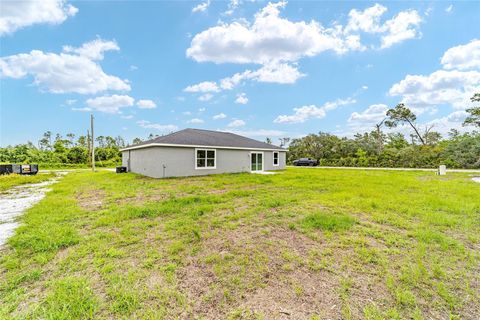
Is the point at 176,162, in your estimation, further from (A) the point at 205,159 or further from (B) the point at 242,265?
(B) the point at 242,265

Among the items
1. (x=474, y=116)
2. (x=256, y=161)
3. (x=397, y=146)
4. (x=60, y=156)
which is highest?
(x=474, y=116)

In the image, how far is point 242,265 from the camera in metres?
2.66

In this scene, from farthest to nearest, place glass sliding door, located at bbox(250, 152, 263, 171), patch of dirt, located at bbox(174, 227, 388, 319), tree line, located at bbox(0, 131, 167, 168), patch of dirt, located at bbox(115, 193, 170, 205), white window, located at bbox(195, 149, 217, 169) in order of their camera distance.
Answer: tree line, located at bbox(0, 131, 167, 168), glass sliding door, located at bbox(250, 152, 263, 171), white window, located at bbox(195, 149, 217, 169), patch of dirt, located at bbox(115, 193, 170, 205), patch of dirt, located at bbox(174, 227, 388, 319)

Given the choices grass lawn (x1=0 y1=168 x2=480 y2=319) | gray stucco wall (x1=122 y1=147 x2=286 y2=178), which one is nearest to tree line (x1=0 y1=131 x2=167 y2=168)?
gray stucco wall (x1=122 y1=147 x2=286 y2=178)

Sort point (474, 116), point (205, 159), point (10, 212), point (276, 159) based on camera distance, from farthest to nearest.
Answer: point (474, 116)
point (276, 159)
point (205, 159)
point (10, 212)

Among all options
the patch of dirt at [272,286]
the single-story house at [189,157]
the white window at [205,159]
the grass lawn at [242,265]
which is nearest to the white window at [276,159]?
the single-story house at [189,157]

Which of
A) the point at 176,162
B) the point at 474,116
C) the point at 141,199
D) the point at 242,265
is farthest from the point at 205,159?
the point at 474,116

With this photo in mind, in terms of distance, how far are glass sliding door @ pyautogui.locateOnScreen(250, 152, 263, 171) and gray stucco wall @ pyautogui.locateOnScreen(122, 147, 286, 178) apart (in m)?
0.59

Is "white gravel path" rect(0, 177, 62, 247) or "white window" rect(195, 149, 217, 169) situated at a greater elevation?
"white window" rect(195, 149, 217, 169)

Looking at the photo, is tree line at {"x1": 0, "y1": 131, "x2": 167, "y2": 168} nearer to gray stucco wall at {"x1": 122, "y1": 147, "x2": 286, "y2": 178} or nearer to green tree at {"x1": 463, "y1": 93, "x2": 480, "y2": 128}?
gray stucco wall at {"x1": 122, "y1": 147, "x2": 286, "y2": 178}

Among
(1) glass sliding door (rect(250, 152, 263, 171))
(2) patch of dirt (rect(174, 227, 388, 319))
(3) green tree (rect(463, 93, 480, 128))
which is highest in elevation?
(3) green tree (rect(463, 93, 480, 128))

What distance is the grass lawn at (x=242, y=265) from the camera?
1914mm

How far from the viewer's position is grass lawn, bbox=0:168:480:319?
1.91 m

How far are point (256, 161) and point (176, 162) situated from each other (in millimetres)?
6803
